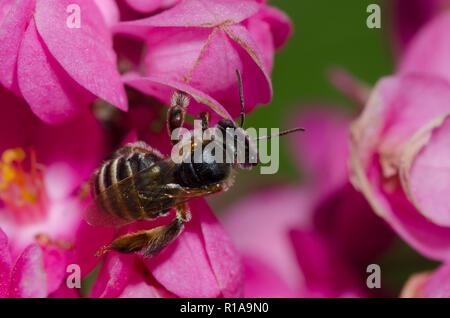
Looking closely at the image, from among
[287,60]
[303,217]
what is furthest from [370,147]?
[287,60]

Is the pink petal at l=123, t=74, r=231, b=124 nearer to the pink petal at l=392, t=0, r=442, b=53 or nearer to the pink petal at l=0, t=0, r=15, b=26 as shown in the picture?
the pink petal at l=0, t=0, r=15, b=26

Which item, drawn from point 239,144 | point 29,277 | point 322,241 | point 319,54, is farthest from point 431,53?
point 319,54

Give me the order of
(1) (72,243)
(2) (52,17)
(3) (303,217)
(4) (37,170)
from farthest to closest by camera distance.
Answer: (3) (303,217), (4) (37,170), (1) (72,243), (2) (52,17)

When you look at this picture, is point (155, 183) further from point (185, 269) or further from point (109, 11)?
point (109, 11)

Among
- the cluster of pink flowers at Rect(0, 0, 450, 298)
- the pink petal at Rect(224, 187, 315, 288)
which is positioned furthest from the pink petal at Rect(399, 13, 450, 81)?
the pink petal at Rect(224, 187, 315, 288)

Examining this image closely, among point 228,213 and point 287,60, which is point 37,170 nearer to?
point 228,213

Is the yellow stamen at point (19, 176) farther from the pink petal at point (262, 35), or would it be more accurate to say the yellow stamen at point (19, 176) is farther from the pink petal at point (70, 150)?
the pink petal at point (262, 35)
